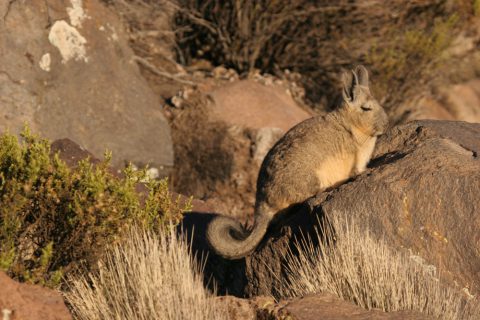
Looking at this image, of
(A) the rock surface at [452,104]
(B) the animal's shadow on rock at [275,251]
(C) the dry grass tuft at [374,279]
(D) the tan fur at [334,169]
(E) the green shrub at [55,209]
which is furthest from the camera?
(A) the rock surface at [452,104]

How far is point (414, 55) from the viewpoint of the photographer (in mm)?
15102

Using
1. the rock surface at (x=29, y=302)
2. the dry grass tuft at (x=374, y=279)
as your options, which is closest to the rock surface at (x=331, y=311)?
the dry grass tuft at (x=374, y=279)

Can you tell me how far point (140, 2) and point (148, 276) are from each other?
8969mm

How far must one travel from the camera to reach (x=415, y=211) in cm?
630

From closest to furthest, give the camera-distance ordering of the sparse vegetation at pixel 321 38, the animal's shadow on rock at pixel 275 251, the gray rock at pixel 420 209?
the gray rock at pixel 420 209, the animal's shadow on rock at pixel 275 251, the sparse vegetation at pixel 321 38

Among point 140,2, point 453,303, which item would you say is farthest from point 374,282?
point 140,2

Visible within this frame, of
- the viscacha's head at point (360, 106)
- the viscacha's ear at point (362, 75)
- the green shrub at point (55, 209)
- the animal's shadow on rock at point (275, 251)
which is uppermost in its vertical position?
the viscacha's ear at point (362, 75)

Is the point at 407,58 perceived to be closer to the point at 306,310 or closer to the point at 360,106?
the point at 360,106

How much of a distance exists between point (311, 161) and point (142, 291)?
7.84 ft

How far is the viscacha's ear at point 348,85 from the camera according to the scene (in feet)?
25.1

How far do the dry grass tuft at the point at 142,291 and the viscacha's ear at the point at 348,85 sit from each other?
2.71 metres

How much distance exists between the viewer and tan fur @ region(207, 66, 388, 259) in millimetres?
6918

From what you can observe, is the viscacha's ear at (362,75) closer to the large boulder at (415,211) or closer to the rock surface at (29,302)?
the large boulder at (415,211)

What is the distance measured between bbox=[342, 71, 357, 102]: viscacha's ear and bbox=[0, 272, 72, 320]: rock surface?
3662 mm
